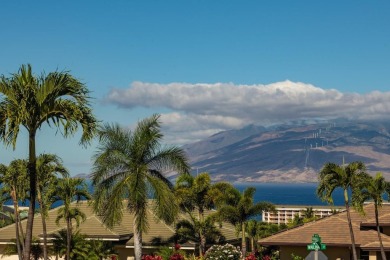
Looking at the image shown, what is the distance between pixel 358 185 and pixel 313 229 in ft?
14.5

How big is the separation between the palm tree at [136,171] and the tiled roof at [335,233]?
1170 cm

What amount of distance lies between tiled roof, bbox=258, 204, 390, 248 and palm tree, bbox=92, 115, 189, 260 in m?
11.7

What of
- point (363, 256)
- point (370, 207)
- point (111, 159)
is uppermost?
point (111, 159)

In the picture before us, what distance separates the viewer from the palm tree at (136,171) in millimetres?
29062

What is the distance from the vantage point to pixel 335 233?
130 ft

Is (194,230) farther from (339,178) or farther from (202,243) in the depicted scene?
(339,178)

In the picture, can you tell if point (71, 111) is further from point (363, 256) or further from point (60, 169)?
point (363, 256)

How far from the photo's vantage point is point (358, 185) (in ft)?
126

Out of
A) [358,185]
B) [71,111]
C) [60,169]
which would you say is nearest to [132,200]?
[60,169]

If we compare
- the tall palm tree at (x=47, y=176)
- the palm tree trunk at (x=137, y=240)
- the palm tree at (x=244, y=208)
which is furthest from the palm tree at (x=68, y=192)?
the palm tree trunk at (x=137, y=240)

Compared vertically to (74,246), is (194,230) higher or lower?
higher

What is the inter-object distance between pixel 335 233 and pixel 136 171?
15886mm

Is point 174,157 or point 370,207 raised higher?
point 174,157

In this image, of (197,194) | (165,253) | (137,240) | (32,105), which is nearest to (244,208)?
(197,194)
